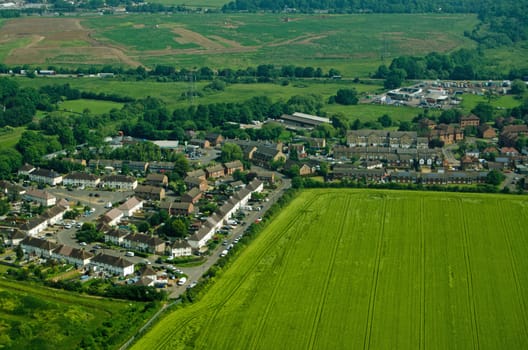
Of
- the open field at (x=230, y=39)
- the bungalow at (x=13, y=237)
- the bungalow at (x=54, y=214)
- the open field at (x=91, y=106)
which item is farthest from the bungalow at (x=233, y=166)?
the open field at (x=230, y=39)

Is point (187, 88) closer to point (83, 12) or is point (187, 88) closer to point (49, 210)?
point (49, 210)

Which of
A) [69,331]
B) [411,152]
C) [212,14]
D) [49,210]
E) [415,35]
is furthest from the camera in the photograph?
[212,14]

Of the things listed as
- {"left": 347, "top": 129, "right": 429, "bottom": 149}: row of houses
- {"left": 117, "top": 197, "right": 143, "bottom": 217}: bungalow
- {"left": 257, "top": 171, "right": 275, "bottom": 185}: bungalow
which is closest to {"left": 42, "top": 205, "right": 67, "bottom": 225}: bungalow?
{"left": 117, "top": 197, "right": 143, "bottom": 217}: bungalow

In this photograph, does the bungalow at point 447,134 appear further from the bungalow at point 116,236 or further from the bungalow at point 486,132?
the bungalow at point 116,236

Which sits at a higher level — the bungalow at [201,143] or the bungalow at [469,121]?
the bungalow at [469,121]

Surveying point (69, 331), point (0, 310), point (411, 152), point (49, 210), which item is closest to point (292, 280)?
point (69, 331)

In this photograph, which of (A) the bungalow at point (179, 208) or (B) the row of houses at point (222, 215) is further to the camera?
(A) the bungalow at point (179, 208)

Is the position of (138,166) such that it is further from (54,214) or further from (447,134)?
(447,134)

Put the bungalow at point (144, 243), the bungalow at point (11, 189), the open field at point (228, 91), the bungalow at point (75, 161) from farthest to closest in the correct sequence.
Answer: the open field at point (228, 91)
the bungalow at point (75, 161)
the bungalow at point (11, 189)
the bungalow at point (144, 243)
